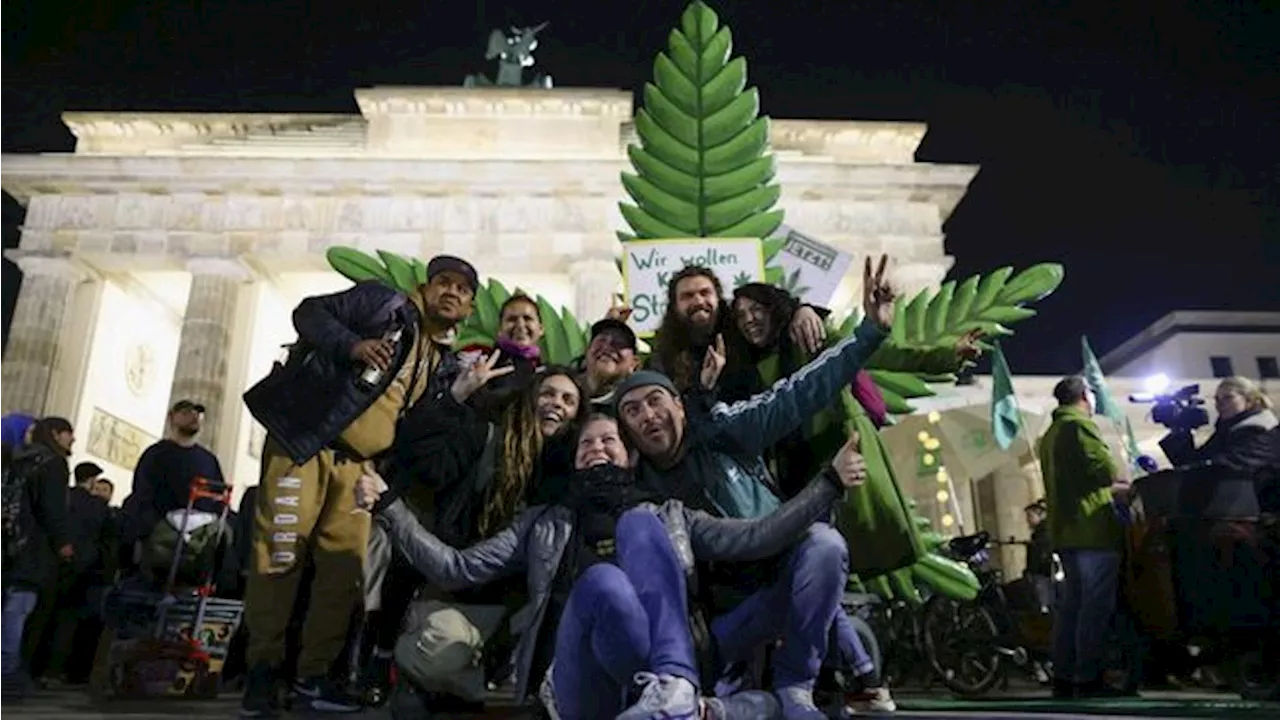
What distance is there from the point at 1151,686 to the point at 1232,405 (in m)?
2.44

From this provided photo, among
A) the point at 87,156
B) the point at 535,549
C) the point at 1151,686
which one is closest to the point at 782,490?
the point at 535,549

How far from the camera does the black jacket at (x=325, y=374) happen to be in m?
3.42

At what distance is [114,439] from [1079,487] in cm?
2447

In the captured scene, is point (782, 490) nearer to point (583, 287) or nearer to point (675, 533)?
point (675, 533)

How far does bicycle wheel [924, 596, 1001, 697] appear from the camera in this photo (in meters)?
6.34

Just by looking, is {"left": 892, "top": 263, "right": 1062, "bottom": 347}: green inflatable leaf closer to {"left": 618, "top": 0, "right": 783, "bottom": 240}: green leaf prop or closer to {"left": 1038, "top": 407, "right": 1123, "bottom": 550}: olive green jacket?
{"left": 618, "top": 0, "right": 783, "bottom": 240}: green leaf prop

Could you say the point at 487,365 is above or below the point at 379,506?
above

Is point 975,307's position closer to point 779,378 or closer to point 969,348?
point 969,348

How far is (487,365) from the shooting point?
324 centimetres

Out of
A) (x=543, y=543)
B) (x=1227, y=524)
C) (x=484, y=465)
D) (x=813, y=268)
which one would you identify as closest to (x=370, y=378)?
(x=484, y=465)

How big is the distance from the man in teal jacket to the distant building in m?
54.9

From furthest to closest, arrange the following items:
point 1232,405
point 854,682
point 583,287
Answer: point 583,287, point 1232,405, point 854,682

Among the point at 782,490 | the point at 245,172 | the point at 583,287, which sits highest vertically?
the point at 245,172

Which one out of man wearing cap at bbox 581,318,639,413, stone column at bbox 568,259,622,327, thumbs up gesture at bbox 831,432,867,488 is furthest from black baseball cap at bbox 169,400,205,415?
stone column at bbox 568,259,622,327
